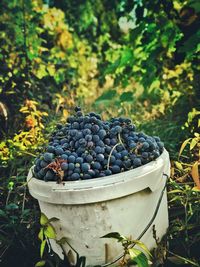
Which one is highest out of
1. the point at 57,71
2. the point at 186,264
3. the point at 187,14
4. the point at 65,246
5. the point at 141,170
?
the point at 187,14

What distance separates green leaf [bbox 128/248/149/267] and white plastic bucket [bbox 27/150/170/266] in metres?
0.11

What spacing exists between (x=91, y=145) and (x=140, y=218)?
40cm

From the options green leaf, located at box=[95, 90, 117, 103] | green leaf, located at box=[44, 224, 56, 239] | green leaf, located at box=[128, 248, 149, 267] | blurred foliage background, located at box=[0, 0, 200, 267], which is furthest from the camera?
green leaf, located at box=[95, 90, 117, 103]

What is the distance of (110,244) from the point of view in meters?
2.12

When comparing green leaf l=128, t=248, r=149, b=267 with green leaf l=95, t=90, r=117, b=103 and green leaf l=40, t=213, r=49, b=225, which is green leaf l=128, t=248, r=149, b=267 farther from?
green leaf l=95, t=90, r=117, b=103

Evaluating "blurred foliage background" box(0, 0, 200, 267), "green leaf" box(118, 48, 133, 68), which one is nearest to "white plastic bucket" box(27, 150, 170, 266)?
"blurred foliage background" box(0, 0, 200, 267)

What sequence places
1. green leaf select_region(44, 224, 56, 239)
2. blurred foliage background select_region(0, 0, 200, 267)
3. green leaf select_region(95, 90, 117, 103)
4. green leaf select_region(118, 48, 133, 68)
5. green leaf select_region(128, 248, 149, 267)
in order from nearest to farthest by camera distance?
green leaf select_region(128, 248, 149, 267) → green leaf select_region(44, 224, 56, 239) → blurred foliage background select_region(0, 0, 200, 267) → green leaf select_region(95, 90, 117, 103) → green leaf select_region(118, 48, 133, 68)

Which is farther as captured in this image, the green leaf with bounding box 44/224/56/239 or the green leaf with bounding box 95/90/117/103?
the green leaf with bounding box 95/90/117/103

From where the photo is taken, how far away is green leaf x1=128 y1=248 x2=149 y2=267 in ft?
6.56

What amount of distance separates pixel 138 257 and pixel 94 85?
4.04 m

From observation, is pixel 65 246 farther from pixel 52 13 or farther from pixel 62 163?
pixel 52 13

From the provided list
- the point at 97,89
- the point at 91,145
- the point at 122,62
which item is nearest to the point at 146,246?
the point at 91,145

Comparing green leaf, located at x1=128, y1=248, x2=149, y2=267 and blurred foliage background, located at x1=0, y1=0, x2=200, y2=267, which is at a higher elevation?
blurred foliage background, located at x1=0, y1=0, x2=200, y2=267

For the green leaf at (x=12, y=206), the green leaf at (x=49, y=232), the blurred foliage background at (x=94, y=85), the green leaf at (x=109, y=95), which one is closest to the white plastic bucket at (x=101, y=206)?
the green leaf at (x=49, y=232)
